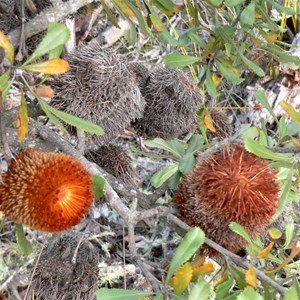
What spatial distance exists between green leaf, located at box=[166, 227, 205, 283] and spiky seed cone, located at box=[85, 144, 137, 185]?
0.71m

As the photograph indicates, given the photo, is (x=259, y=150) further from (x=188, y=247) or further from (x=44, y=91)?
(x=44, y=91)

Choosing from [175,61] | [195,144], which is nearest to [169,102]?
[175,61]

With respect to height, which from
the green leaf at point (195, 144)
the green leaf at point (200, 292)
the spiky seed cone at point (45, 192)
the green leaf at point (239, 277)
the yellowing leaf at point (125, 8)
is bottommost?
the green leaf at point (239, 277)

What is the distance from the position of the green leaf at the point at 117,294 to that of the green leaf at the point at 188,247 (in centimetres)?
8

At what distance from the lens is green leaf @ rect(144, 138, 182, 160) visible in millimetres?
1625

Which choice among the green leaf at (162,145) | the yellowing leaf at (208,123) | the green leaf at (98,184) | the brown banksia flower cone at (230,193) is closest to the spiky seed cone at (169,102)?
the yellowing leaf at (208,123)

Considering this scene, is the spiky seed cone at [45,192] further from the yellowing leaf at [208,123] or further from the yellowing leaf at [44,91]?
the yellowing leaf at [208,123]

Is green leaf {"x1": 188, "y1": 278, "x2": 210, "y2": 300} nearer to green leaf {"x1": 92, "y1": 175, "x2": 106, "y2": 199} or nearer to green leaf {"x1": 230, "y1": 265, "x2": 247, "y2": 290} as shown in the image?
green leaf {"x1": 230, "y1": 265, "x2": 247, "y2": 290}

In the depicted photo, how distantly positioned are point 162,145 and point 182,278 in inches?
21.4

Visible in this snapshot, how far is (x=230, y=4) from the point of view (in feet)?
5.20

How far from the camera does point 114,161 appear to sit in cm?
195

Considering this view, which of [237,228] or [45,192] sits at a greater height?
[45,192]

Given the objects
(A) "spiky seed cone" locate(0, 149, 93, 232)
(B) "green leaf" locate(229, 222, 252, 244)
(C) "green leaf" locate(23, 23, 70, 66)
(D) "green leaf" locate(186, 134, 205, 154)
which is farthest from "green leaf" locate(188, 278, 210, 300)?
(C) "green leaf" locate(23, 23, 70, 66)

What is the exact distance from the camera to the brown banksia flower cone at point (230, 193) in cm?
133
